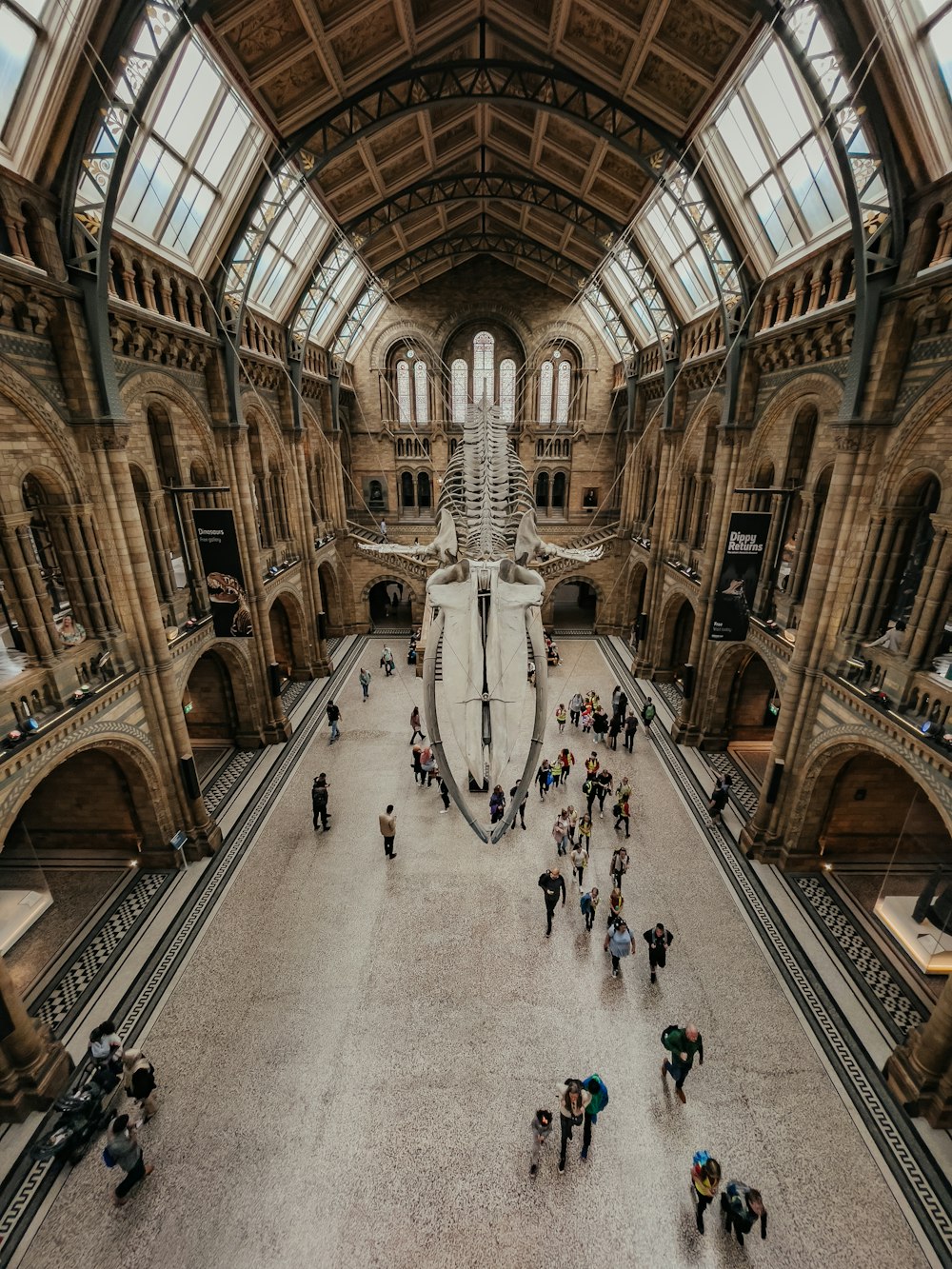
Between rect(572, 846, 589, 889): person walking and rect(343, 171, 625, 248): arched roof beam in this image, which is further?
rect(343, 171, 625, 248): arched roof beam

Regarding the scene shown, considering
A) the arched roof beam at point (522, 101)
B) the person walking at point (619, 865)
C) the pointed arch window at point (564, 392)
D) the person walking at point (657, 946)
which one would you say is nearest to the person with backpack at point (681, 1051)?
the person walking at point (657, 946)

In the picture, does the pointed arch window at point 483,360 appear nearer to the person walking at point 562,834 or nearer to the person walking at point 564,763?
the person walking at point 564,763

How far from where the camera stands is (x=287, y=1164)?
6.91 m

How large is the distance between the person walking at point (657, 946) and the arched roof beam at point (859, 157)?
8.80m

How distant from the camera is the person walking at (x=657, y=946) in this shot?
896cm

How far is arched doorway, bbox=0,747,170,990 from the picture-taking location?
1092 cm

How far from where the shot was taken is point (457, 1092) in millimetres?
7652

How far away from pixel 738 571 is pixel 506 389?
18521 millimetres

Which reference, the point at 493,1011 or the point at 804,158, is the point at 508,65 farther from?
the point at 493,1011

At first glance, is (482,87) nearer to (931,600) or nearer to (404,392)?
(931,600)

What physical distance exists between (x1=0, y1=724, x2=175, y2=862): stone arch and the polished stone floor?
6.82 feet

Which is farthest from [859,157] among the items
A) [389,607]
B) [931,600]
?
[389,607]

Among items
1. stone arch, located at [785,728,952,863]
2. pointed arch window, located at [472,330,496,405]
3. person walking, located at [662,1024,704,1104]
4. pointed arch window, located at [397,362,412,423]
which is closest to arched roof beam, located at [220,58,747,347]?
stone arch, located at [785,728,952,863]

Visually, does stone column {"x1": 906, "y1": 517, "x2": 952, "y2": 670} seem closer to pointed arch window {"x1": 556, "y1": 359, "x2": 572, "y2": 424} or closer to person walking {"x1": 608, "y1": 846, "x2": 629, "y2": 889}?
person walking {"x1": 608, "y1": 846, "x2": 629, "y2": 889}
